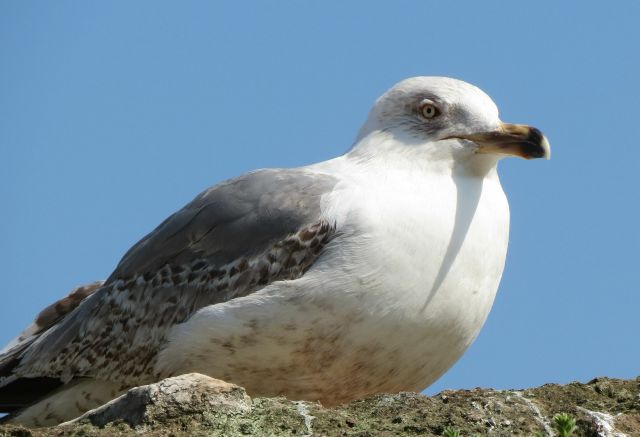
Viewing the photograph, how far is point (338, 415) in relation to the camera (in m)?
6.09

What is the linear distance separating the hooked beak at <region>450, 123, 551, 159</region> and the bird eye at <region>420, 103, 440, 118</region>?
347mm

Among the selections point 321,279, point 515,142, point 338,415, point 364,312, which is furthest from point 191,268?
point 338,415

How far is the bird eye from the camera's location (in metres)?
9.14

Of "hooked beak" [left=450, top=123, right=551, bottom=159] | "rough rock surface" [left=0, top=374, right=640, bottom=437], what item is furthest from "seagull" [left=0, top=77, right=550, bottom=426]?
"rough rock surface" [left=0, top=374, right=640, bottom=437]

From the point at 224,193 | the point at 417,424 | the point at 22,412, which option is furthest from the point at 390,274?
the point at 22,412

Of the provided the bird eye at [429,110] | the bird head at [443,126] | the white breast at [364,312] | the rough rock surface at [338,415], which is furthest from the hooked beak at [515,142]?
the rough rock surface at [338,415]

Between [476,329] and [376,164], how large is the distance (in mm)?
1371

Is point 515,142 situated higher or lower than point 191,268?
higher

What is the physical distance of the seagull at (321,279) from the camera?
7.96m

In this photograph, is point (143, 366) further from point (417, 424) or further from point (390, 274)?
point (417, 424)

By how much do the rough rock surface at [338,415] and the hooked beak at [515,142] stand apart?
2.73 meters

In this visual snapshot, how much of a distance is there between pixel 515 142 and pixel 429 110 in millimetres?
708

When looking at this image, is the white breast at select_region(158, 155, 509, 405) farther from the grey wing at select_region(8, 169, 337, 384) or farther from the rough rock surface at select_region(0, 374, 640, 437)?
the rough rock surface at select_region(0, 374, 640, 437)

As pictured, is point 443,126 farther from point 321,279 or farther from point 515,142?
point 321,279
